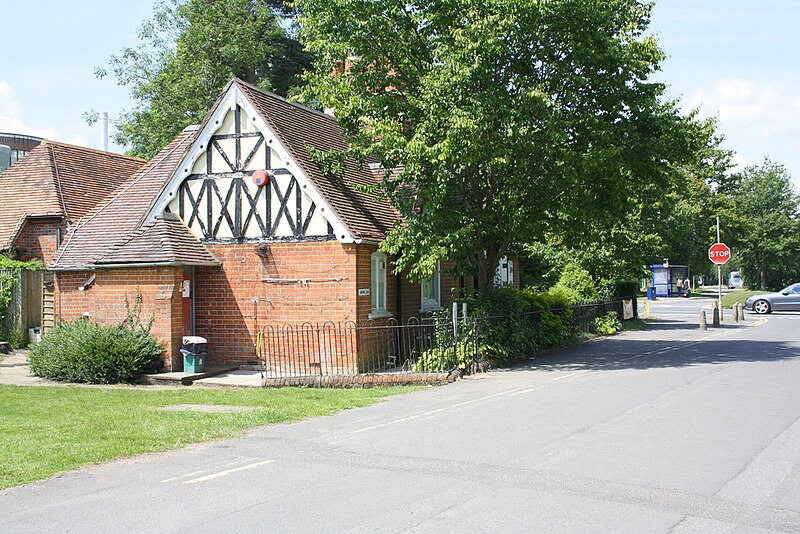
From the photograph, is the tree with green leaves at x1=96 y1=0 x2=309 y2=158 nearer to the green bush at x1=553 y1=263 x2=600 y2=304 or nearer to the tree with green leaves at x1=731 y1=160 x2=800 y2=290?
the green bush at x1=553 y1=263 x2=600 y2=304

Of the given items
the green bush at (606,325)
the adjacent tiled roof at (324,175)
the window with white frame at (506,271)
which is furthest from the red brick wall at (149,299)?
the green bush at (606,325)

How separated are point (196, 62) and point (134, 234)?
66.5 feet

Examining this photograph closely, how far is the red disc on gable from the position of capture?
19078 millimetres

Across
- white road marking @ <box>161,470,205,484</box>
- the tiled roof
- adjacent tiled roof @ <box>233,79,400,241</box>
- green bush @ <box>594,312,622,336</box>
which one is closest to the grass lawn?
white road marking @ <box>161,470,205,484</box>

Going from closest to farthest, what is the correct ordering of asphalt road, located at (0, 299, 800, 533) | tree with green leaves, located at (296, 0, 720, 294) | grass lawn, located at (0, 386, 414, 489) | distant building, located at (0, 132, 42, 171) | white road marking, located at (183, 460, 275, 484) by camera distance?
1. asphalt road, located at (0, 299, 800, 533)
2. white road marking, located at (183, 460, 275, 484)
3. grass lawn, located at (0, 386, 414, 489)
4. tree with green leaves, located at (296, 0, 720, 294)
5. distant building, located at (0, 132, 42, 171)

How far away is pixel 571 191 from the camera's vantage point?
1848cm

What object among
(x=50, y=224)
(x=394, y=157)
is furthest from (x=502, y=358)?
(x=50, y=224)

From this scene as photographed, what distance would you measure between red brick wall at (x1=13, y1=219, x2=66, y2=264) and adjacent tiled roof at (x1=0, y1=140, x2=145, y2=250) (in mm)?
366

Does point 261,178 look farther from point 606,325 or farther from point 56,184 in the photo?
point 606,325

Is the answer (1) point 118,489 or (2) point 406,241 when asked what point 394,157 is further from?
(1) point 118,489

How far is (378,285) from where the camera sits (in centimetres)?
1962

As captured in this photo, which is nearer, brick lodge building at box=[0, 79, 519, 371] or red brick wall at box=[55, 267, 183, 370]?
red brick wall at box=[55, 267, 183, 370]

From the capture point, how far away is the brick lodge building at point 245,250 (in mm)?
18328

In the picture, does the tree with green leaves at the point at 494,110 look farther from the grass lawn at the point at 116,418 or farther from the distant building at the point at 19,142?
the distant building at the point at 19,142
